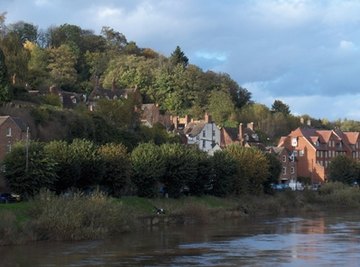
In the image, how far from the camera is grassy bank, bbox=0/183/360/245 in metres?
54.7

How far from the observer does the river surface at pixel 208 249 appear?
4416cm

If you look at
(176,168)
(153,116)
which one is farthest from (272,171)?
(153,116)

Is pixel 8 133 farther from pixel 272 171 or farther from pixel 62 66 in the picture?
pixel 62 66

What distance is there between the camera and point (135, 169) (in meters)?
75.7

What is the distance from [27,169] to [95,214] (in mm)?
8077

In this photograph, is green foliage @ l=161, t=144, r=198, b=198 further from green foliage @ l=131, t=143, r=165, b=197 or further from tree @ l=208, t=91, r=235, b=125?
tree @ l=208, t=91, r=235, b=125

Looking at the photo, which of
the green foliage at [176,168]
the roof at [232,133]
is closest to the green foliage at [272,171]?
the green foliage at [176,168]

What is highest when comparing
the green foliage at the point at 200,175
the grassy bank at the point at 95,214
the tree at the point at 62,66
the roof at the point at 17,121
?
the tree at the point at 62,66

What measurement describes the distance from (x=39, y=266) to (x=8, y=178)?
22392 millimetres

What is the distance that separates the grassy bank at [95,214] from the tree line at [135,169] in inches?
81.3

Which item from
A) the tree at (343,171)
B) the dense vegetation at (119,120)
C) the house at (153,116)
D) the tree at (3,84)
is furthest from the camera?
the house at (153,116)

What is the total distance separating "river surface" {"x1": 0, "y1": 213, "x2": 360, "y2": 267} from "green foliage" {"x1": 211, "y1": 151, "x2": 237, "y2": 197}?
16707mm

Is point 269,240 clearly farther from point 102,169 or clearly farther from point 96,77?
point 96,77

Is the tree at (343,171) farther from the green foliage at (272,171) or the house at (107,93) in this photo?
the house at (107,93)
